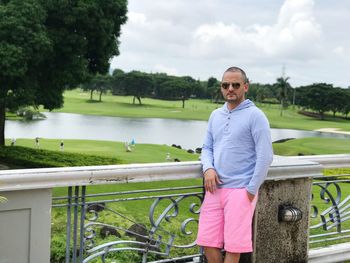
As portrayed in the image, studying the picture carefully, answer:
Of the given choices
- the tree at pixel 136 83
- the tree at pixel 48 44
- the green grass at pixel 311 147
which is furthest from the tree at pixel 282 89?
the tree at pixel 48 44

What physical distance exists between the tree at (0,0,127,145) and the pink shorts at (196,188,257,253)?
14453mm

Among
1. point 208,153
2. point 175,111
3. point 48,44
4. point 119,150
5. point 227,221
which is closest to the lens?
point 227,221

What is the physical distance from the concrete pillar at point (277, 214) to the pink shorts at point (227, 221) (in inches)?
19.1

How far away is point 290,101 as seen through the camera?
108m

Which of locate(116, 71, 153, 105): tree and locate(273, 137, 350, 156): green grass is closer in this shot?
locate(273, 137, 350, 156): green grass

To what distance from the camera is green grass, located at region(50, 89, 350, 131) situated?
90425 mm

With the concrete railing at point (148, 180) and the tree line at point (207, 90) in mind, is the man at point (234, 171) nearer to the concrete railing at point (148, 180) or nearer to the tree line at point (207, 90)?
the concrete railing at point (148, 180)

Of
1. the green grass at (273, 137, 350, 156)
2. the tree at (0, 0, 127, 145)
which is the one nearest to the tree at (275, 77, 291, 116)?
the green grass at (273, 137, 350, 156)

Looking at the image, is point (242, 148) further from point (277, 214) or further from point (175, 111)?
point (175, 111)

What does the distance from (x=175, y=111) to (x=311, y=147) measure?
6799 centimetres

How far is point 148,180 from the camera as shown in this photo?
3.11 m

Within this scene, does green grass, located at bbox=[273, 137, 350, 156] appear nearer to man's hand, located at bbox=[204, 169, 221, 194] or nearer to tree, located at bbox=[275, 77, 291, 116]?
man's hand, located at bbox=[204, 169, 221, 194]

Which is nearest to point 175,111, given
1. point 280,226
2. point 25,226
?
point 280,226

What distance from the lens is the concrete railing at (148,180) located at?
104 inches
